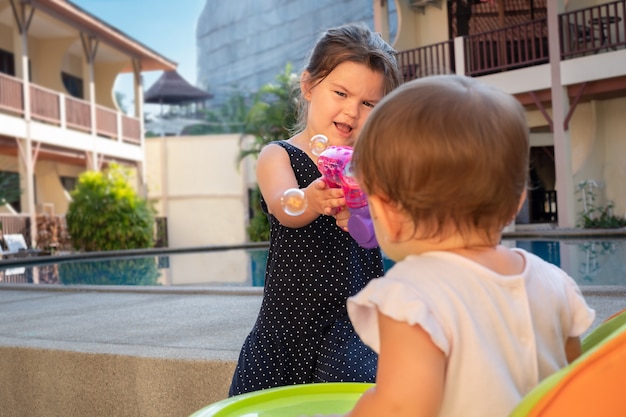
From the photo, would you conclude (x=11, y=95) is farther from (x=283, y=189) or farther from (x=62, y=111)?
(x=283, y=189)

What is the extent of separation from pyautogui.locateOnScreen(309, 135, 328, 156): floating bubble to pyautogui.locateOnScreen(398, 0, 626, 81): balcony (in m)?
12.8

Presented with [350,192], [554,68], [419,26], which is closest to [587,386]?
[350,192]

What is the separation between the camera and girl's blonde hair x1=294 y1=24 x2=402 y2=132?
6.84 feet

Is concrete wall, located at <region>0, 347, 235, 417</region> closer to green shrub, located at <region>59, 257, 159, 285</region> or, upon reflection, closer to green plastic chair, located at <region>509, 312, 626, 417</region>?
green plastic chair, located at <region>509, 312, 626, 417</region>

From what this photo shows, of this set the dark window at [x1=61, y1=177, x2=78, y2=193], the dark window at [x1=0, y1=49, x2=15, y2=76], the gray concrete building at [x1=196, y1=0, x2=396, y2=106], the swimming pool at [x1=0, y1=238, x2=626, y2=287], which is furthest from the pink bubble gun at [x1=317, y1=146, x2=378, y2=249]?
the gray concrete building at [x1=196, y1=0, x2=396, y2=106]

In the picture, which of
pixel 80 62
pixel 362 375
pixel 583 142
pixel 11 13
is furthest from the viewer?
pixel 80 62

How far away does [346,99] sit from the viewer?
2.07m

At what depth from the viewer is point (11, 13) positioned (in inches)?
706

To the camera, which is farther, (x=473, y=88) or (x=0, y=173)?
(x=0, y=173)

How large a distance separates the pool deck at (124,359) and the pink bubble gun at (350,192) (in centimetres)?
114

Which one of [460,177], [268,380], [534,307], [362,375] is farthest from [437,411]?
[268,380]

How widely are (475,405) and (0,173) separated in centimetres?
1912

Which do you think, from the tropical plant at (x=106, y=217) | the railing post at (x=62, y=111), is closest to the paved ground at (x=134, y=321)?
the tropical plant at (x=106, y=217)

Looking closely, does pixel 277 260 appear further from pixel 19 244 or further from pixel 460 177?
pixel 19 244
